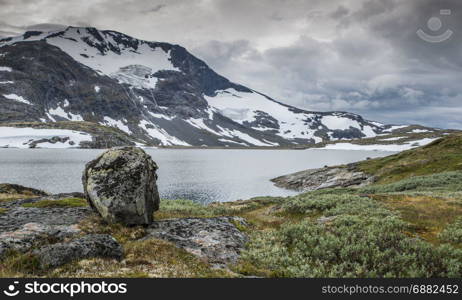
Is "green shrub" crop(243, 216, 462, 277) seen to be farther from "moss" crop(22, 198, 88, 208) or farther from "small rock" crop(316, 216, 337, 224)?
"moss" crop(22, 198, 88, 208)

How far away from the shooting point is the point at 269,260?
14047 millimetres

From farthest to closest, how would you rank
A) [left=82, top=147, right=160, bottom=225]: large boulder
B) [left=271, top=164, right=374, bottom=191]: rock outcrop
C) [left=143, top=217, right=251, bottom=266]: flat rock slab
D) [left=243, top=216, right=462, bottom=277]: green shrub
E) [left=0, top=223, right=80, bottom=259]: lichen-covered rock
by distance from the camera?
[left=271, top=164, right=374, bottom=191]: rock outcrop
[left=82, top=147, right=160, bottom=225]: large boulder
[left=143, top=217, right=251, bottom=266]: flat rock slab
[left=0, top=223, right=80, bottom=259]: lichen-covered rock
[left=243, top=216, right=462, bottom=277]: green shrub

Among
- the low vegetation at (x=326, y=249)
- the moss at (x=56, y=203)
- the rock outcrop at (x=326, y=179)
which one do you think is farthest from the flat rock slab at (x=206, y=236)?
the rock outcrop at (x=326, y=179)

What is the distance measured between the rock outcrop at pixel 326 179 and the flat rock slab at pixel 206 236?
199ft

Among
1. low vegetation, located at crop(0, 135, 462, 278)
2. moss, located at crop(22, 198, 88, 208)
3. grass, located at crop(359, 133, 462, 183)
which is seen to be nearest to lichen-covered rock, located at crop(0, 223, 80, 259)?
low vegetation, located at crop(0, 135, 462, 278)

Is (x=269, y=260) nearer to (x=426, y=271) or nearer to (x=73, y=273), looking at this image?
(x=426, y=271)

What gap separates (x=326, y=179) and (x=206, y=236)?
74.1 meters

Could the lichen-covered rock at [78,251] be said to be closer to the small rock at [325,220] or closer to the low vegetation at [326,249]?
the low vegetation at [326,249]

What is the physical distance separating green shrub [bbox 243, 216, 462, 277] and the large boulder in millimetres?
6653

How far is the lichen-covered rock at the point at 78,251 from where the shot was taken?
12.0 metres

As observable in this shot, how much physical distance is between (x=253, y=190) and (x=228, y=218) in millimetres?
61277

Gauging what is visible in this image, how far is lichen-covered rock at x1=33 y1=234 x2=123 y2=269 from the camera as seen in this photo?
12008mm

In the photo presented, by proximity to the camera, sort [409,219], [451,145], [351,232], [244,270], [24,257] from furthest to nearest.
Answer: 1. [451,145]
2. [409,219]
3. [351,232]
4. [244,270]
5. [24,257]

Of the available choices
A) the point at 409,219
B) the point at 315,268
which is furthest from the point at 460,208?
the point at 315,268
